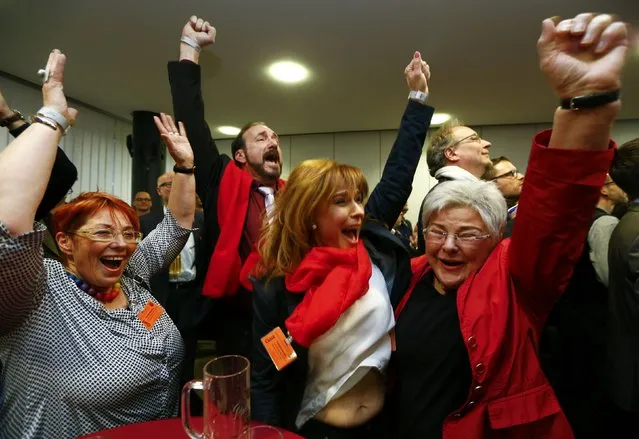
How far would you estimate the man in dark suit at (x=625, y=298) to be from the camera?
1526 mm

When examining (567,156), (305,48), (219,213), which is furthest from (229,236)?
(305,48)

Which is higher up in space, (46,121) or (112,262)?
(46,121)

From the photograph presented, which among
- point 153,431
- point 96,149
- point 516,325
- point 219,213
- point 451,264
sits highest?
point 96,149

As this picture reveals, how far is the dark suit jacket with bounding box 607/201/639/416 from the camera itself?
1.53 metres

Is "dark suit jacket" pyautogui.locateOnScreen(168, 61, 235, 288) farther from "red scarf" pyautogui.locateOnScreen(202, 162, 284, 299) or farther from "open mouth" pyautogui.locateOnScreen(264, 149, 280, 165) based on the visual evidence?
"open mouth" pyautogui.locateOnScreen(264, 149, 280, 165)

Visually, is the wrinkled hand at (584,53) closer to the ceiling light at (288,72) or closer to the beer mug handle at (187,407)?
the beer mug handle at (187,407)

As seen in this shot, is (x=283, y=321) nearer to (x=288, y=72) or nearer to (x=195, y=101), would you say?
(x=195, y=101)

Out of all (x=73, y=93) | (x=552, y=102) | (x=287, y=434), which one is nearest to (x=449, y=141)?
(x=287, y=434)

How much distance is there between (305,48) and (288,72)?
1.84 feet

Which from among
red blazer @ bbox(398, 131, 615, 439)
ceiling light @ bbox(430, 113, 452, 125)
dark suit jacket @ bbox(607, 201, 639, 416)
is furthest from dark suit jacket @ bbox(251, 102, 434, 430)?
ceiling light @ bbox(430, 113, 452, 125)

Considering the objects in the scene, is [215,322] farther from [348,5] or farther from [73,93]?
[73,93]

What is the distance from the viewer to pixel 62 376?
1.08 m

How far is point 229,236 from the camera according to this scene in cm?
177

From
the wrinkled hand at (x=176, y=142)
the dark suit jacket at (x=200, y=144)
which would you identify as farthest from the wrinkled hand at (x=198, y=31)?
the wrinkled hand at (x=176, y=142)
